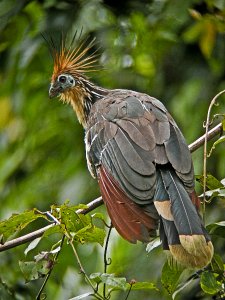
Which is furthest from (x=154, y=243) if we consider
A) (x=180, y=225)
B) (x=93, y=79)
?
(x=93, y=79)

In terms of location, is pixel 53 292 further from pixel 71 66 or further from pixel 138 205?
pixel 138 205

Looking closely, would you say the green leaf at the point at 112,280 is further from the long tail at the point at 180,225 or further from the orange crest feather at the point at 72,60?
the orange crest feather at the point at 72,60

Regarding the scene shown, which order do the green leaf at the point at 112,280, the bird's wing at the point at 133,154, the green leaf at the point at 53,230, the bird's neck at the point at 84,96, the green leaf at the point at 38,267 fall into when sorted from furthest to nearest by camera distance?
the bird's neck at the point at 84,96 → the bird's wing at the point at 133,154 → the green leaf at the point at 38,267 → the green leaf at the point at 53,230 → the green leaf at the point at 112,280

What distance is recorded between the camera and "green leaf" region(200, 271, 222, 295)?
3.31 m

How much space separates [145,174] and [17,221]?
0.66 metres

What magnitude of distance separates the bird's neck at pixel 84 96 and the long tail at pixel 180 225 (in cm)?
135

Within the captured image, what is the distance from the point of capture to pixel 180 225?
3654 mm

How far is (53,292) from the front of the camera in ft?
18.3

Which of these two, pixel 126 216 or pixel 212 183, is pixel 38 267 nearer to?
pixel 126 216

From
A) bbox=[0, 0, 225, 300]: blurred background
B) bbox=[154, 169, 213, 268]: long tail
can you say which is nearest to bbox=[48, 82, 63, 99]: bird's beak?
bbox=[0, 0, 225, 300]: blurred background

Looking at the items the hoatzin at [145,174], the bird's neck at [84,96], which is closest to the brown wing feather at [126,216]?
the hoatzin at [145,174]

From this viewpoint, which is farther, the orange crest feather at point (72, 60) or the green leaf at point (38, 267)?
the orange crest feather at point (72, 60)

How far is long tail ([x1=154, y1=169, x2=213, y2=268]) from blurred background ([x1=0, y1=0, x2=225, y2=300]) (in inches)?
54.9

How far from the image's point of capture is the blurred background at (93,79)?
5.59 meters
